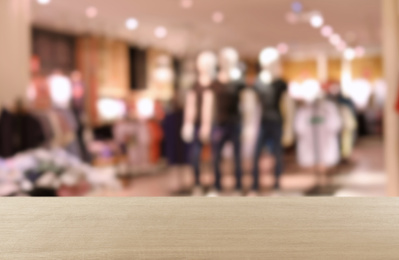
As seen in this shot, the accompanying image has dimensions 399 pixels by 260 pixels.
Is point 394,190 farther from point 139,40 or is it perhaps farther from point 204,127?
point 139,40

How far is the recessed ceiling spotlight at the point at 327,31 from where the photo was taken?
13020 millimetres

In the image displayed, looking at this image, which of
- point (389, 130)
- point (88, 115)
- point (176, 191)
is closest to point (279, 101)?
point (389, 130)

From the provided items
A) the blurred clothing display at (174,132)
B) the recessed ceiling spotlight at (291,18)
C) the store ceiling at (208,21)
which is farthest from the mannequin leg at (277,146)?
the recessed ceiling spotlight at (291,18)

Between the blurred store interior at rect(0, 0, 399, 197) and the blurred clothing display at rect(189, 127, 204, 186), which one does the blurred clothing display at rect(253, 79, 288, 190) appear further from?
the blurred clothing display at rect(189, 127, 204, 186)

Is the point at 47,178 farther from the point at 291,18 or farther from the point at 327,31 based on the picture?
the point at 327,31

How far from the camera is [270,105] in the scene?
660cm

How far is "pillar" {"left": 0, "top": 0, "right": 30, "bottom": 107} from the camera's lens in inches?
247

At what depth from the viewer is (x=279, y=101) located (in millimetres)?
6633

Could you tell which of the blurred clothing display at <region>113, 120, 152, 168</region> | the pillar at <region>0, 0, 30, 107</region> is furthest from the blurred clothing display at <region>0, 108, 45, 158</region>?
the blurred clothing display at <region>113, 120, 152, 168</region>

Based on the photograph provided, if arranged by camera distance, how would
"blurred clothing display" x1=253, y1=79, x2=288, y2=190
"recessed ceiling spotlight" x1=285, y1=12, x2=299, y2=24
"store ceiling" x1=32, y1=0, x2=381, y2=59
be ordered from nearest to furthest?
1. "blurred clothing display" x1=253, y1=79, x2=288, y2=190
2. "store ceiling" x1=32, y1=0, x2=381, y2=59
3. "recessed ceiling spotlight" x1=285, y1=12, x2=299, y2=24

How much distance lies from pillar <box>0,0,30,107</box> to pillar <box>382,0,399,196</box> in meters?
3.59

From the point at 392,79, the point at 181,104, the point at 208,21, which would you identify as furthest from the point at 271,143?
the point at 208,21

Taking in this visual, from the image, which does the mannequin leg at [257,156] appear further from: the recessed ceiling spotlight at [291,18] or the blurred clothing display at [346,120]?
the recessed ceiling spotlight at [291,18]

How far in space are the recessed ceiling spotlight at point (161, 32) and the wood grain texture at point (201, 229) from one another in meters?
11.3
